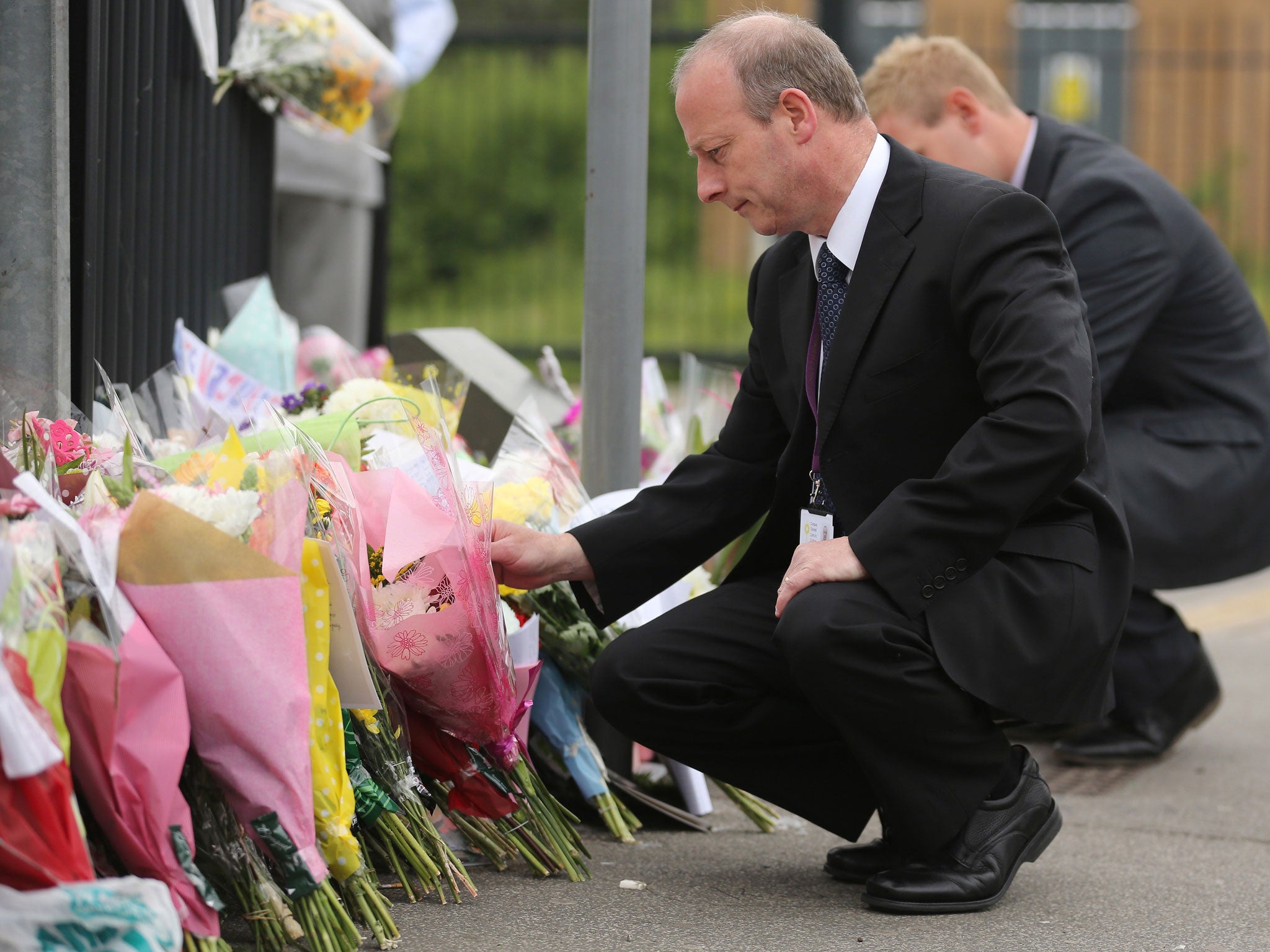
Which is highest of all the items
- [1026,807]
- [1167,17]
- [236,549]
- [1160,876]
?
[1167,17]

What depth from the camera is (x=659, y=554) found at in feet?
9.07

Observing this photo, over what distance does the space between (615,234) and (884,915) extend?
1.48 m

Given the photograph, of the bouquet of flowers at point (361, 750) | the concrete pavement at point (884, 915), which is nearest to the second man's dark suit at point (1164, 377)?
the concrete pavement at point (884, 915)

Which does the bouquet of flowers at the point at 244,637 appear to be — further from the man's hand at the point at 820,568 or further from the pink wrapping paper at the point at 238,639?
the man's hand at the point at 820,568

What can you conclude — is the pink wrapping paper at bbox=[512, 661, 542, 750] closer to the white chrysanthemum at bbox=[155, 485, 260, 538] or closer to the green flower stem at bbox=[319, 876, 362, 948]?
the green flower stem at bbox=[319, 876, 362, 948]

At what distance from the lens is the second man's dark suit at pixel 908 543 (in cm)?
236

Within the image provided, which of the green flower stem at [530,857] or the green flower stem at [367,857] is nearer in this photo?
the green flower stem at [367,857]

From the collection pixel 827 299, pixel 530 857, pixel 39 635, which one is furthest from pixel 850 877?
pixel 39 635

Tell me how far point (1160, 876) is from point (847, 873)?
599 mm

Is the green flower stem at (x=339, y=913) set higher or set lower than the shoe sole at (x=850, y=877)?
higher

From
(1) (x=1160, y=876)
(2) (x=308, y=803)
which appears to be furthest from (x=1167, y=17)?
(2) (x=308, y=803)

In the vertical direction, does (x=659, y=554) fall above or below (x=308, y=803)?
above

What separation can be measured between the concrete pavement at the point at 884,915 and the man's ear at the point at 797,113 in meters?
1.26

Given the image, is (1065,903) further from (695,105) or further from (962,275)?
(695,105)
